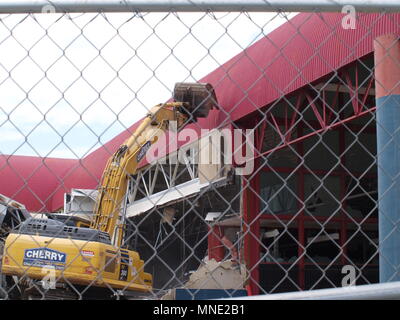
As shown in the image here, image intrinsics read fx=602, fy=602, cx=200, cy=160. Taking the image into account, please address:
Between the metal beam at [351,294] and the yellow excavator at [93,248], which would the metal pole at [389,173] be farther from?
the yellow excavator at [93,248]

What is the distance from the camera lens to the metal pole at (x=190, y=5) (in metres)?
1.97

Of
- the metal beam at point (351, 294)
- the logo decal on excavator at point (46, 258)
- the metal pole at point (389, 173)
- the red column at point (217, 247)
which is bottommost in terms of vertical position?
the metal beam at point (351, 294)

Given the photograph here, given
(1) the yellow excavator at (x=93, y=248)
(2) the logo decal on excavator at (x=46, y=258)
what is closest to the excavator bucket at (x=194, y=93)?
(1) the yellow excavator at (x=93, y=248)

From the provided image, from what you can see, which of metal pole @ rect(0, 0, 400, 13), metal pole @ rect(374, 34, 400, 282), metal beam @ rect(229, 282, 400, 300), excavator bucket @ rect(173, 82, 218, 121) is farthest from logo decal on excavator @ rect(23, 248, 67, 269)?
metal beam @ rect(229, 282, 400, 300)

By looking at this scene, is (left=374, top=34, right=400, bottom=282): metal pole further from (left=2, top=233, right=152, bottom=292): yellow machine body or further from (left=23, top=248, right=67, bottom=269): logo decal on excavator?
(left=23, top=248, right=67, bottom=269): logo decal on excavator

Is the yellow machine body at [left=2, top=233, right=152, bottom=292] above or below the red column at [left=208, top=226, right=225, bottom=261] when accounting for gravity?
below

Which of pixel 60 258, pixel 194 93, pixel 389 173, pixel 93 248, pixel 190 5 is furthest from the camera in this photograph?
pixel 194 93

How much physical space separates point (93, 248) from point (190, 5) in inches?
281

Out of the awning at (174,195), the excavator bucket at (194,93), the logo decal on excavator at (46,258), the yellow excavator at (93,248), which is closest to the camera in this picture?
the excavator bucket at (194,93)

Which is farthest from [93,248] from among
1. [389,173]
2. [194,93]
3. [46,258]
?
[389,173]

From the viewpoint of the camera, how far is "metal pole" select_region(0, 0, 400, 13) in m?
1.97

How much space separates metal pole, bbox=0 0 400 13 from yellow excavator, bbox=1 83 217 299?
4896mm

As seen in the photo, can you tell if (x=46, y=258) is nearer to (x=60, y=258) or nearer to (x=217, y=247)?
(x=60, y=258)

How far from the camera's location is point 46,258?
8445mm
